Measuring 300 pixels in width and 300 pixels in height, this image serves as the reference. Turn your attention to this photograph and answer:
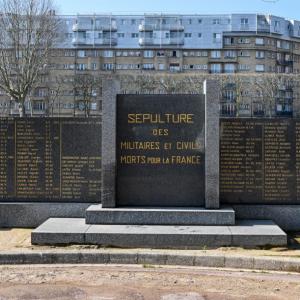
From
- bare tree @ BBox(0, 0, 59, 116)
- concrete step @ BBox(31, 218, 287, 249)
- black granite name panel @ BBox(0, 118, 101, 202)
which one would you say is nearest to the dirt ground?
concrete step @ BBox(31, 218, 287, 249)

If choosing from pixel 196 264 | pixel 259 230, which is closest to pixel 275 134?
pixel 259 230

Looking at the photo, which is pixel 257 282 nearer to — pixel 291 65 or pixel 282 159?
pixel 282 159

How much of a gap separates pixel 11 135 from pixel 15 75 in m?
35.0

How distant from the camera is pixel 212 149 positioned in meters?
12.1

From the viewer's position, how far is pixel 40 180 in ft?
43.0

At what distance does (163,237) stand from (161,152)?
2.41 meters

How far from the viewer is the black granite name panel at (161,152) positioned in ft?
40.7

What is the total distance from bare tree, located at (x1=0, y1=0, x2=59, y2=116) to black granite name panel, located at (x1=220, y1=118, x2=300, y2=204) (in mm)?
33842

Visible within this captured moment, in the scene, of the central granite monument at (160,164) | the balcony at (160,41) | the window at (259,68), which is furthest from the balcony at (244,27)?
the central granite monument at (160,164)

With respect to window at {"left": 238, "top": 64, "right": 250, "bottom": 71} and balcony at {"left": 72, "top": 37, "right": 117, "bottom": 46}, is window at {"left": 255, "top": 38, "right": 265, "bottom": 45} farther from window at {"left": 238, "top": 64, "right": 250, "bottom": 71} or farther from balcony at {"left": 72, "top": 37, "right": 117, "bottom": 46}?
balcony at {"left": 72, "top": 37, "right": 117, "bottom": 46}

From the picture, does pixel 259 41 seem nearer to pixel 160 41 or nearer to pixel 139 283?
pixel 160 41

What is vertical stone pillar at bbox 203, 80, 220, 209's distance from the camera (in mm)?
12047

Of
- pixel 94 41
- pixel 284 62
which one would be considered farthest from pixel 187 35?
pixel 284 62

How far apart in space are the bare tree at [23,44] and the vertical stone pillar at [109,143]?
3334 centimetres
